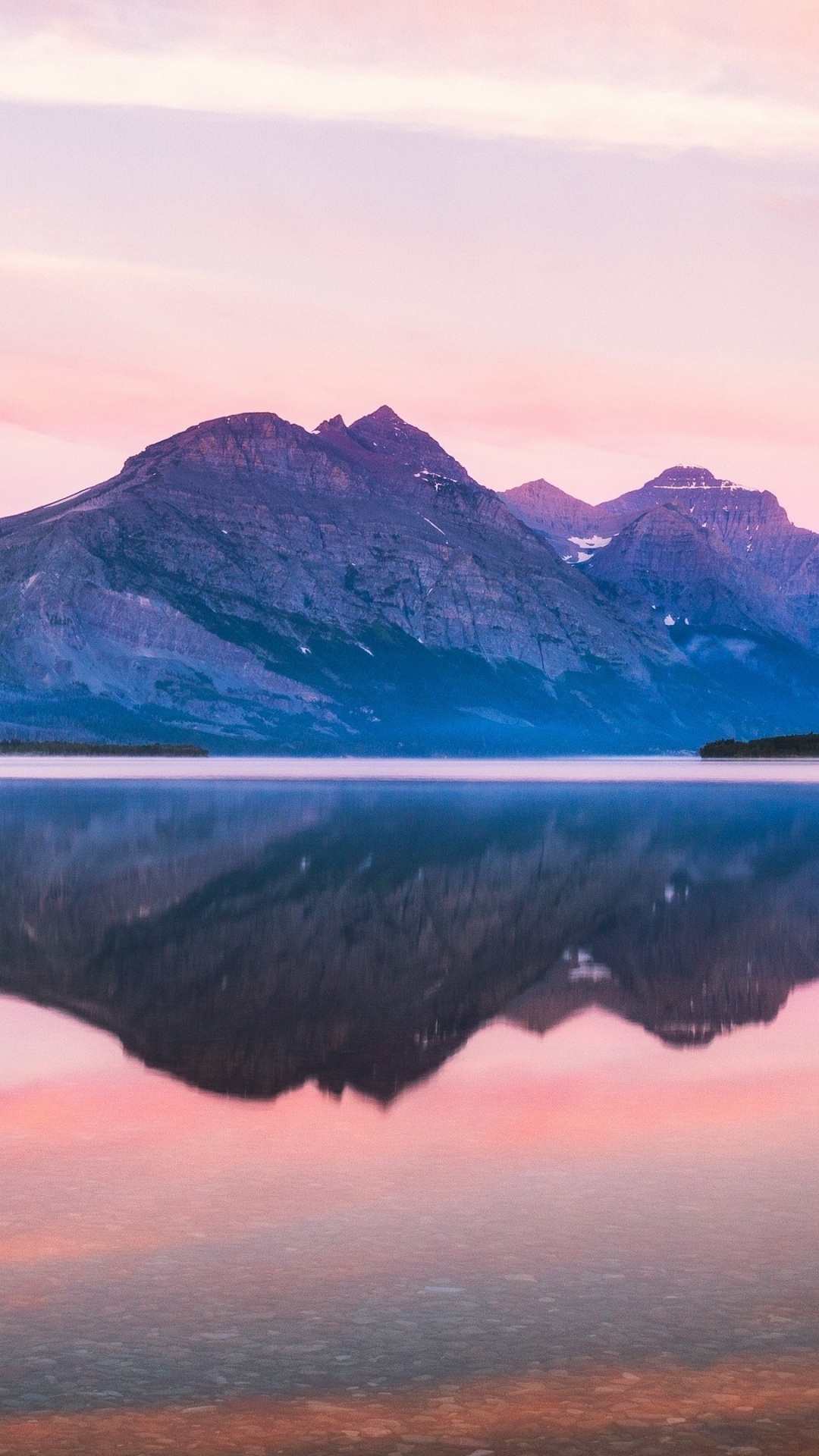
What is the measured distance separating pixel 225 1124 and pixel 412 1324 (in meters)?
7.27

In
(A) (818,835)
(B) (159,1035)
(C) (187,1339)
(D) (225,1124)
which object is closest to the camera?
(C) (187,1339)

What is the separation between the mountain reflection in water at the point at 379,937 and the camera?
26.8 metres

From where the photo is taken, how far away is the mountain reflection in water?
87.9 feet

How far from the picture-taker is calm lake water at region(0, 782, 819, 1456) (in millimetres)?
11695

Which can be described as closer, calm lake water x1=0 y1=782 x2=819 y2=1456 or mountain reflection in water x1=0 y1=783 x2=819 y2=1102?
calm lake water x1=0 y1=782 x2=819 y2=1456

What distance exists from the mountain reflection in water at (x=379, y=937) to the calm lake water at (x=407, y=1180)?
0.17 metres

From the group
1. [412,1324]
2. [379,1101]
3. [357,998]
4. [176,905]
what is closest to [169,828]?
[176,905]

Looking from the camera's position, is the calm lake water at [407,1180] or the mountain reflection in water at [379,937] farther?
the mountain reflection in water at [379,937]

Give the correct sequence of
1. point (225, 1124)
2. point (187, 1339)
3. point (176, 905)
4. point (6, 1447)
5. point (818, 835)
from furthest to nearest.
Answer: point (818, 835)
point (176, 905)
point (225, 1124)
point (187, 1339)
point (6, 1447)

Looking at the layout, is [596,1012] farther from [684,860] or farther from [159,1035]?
[684,860]

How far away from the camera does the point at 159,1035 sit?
86.8 feet

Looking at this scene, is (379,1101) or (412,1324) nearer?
(412,1324)

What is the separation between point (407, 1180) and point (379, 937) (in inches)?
874

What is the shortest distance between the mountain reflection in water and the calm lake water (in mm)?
172
